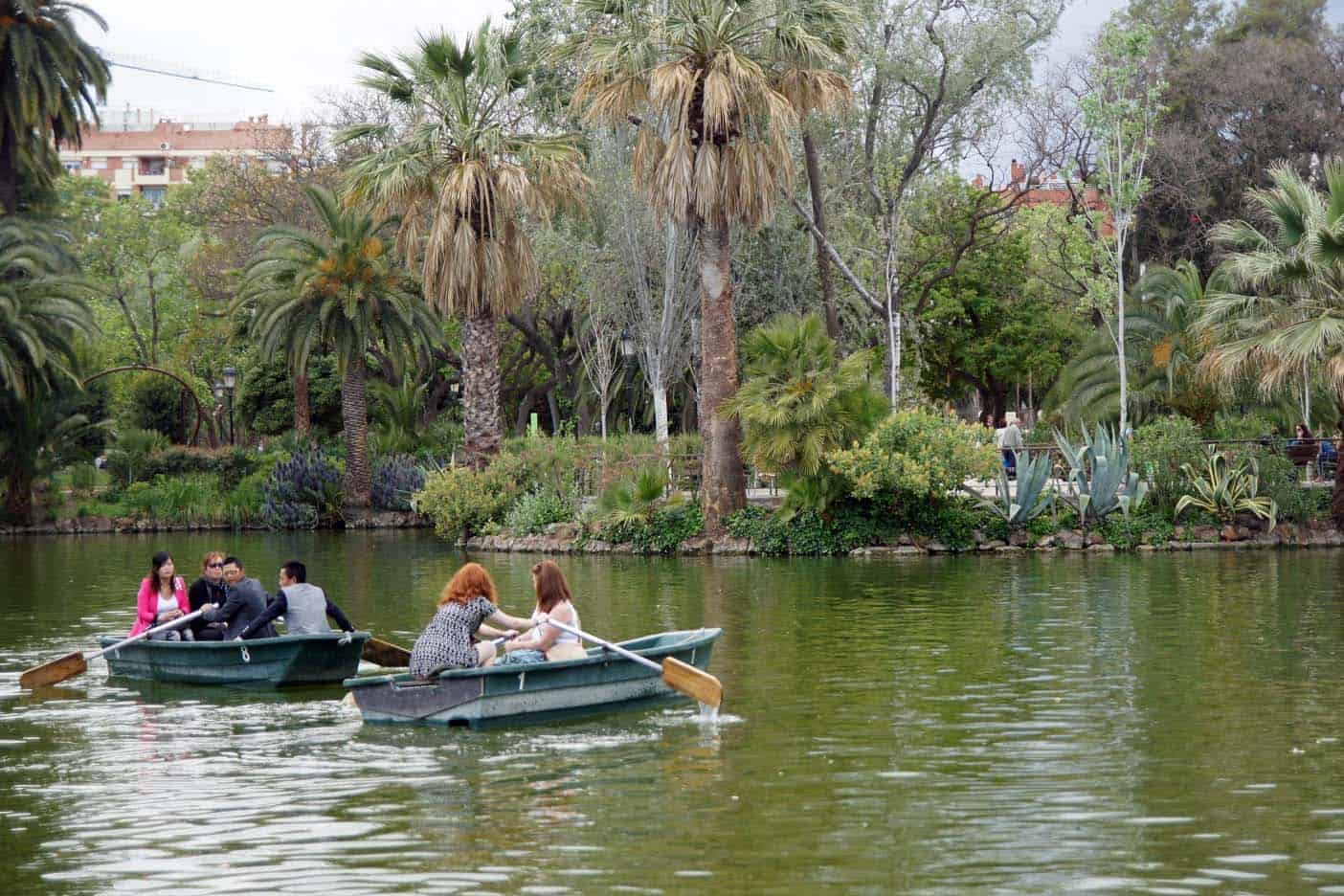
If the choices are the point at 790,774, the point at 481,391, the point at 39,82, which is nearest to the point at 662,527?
the point at 481,391

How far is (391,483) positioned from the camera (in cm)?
4772

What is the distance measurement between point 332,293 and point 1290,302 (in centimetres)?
2699

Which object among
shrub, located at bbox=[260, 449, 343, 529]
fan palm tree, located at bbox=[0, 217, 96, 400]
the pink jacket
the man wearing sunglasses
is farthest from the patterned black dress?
shrub, located at bbox=[260, 449, 343, 529]

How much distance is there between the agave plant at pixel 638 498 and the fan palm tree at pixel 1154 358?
12.5 meters

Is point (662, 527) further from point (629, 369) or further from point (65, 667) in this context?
point (629, 369)

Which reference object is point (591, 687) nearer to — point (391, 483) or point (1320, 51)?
point (391, 483)

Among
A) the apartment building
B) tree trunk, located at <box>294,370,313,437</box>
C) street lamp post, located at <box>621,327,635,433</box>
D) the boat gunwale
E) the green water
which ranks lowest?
the green water

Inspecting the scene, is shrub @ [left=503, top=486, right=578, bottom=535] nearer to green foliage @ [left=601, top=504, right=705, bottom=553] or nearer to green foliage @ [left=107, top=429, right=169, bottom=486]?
green foliage @ [left=601, top=504, right=705, bottom=553]

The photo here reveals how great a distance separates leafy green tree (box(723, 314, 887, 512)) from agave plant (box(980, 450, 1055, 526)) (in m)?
2.95

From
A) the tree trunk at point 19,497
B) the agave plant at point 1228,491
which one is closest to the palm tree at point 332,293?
the tree trunk at point 19,497

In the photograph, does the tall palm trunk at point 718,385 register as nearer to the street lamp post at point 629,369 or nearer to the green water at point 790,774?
the street lamp post at point 629,369

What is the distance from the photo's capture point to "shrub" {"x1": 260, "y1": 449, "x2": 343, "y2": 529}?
156ft

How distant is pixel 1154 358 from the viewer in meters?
40.2

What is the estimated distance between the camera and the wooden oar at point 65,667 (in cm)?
1714
